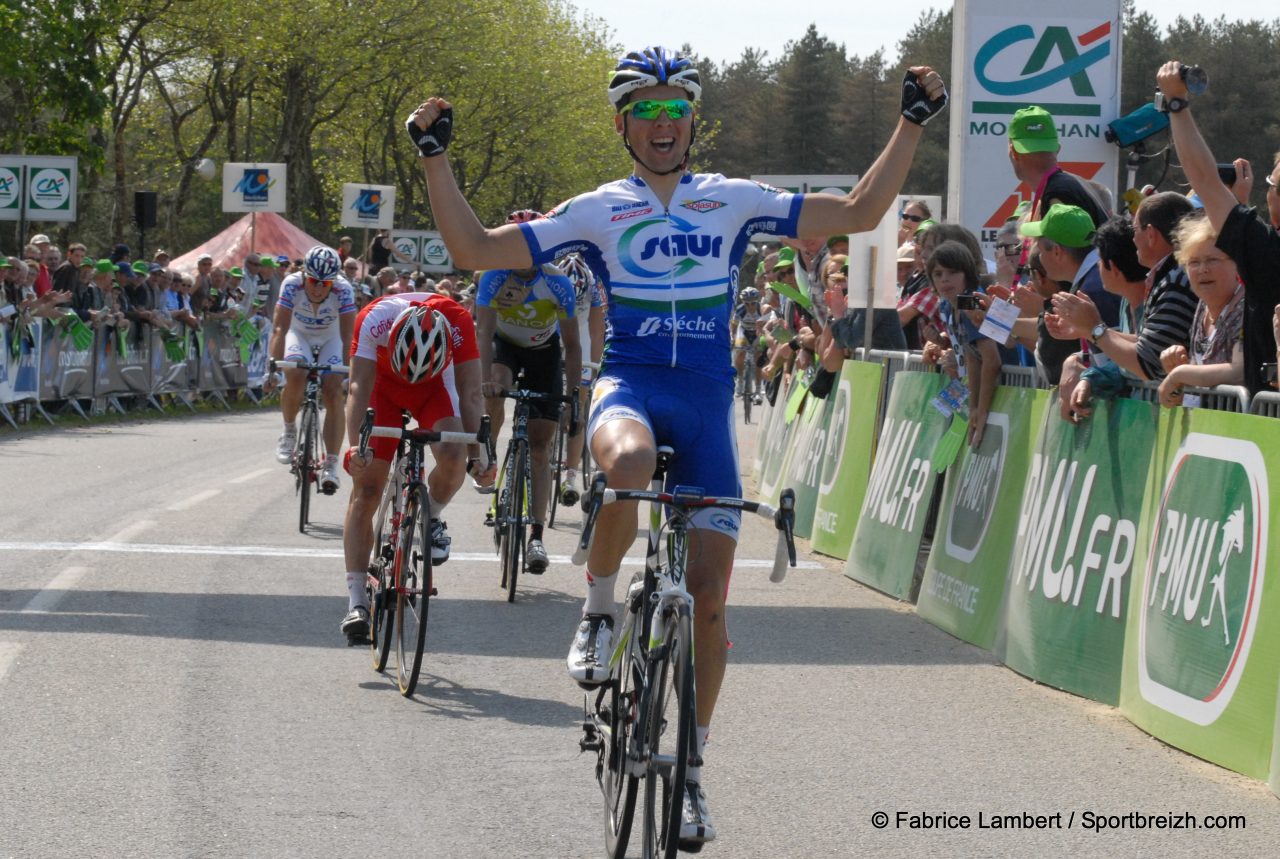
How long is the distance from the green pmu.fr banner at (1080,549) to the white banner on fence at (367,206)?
38471mm

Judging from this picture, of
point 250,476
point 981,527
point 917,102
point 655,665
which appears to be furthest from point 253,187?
point 655,665

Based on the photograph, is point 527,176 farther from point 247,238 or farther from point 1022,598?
point 1022,598

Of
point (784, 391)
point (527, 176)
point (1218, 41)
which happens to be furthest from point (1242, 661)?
point (1218, 41)

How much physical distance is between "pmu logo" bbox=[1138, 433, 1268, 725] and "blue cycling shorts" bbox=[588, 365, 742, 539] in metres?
2.09

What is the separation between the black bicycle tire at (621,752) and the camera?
519cm

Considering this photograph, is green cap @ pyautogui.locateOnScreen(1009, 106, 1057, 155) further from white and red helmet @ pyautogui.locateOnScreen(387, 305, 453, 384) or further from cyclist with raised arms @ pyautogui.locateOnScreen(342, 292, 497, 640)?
white and red helmet @ pyautogui.locateOnScreen(387, 305, 453, 384)

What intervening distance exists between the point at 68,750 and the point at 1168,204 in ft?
16.0

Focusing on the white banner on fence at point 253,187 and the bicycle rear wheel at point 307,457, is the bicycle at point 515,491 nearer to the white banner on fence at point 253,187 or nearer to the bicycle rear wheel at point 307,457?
the bicycle rear wheel at point 307,457

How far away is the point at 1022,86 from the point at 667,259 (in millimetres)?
10506

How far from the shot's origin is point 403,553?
831 cm

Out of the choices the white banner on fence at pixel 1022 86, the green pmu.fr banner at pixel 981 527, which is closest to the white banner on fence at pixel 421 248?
the white banner on fence at pixel 1022 86

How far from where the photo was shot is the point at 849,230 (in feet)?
19.2

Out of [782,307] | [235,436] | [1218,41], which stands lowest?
[235,436]

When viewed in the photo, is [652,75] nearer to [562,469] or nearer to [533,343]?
[533,343]
